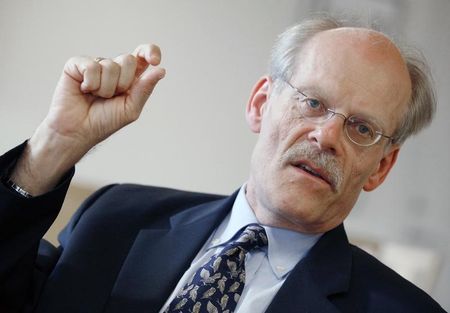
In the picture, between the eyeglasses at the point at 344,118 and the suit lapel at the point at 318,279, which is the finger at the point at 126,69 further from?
the suit lapel at the point at 318,279

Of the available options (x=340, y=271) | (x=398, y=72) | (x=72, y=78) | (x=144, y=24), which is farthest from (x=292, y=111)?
(x=144, y=24)

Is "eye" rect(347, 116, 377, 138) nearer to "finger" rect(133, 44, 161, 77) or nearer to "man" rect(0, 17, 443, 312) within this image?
"man" rect(0, 17, 443, 312)

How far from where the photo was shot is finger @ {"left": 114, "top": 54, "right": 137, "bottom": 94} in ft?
4.76

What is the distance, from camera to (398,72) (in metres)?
1.64

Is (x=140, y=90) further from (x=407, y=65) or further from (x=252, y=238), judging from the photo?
(x=407, y=65)

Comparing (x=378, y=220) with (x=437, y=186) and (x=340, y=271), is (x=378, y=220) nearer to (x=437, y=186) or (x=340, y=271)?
(x=437, y=186)

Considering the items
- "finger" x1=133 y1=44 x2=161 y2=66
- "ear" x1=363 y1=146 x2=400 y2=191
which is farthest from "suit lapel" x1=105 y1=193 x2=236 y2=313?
"finger" x1=133 y1=44 x2=161 y2=66

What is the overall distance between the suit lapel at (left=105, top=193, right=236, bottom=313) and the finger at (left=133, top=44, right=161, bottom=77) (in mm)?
422

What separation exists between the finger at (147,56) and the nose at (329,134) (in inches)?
15.4

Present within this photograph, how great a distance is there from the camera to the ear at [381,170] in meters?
1.69

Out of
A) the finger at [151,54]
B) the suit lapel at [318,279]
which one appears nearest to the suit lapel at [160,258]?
the suit lapel at [318,279]

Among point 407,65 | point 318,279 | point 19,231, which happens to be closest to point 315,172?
point 318,279

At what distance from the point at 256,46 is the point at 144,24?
432 mm

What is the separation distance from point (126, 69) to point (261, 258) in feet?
1.82
